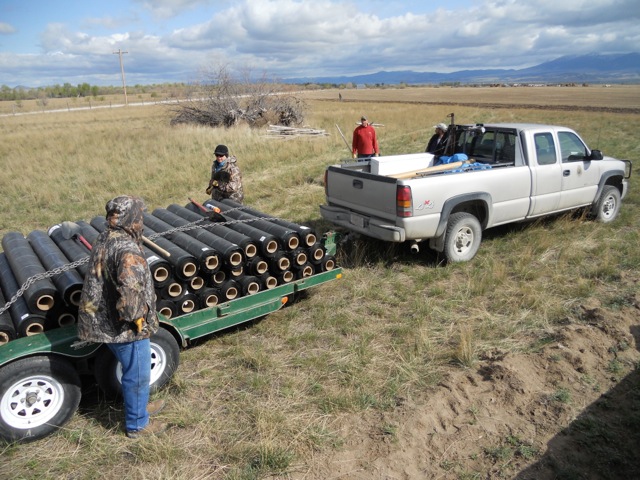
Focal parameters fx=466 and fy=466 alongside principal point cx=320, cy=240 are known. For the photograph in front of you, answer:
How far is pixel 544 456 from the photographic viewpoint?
10.8 feet

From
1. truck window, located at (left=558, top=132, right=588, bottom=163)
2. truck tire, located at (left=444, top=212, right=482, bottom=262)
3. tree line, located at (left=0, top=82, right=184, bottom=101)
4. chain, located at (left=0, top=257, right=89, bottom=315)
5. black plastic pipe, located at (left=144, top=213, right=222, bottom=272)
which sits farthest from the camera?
tree line, located at (left=0, top=82, right=184, bottom=101)

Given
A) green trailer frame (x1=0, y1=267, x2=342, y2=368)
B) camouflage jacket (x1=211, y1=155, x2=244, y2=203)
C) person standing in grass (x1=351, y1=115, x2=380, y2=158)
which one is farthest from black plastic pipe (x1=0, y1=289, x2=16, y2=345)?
person standing in grass (x1=351, y1=115, x2=380, y2=158)

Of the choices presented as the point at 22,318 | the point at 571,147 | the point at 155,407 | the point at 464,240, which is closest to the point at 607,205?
the point at 571,147

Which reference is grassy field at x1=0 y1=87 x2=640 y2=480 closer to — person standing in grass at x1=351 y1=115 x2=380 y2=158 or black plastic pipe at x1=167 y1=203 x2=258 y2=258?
black plastic pipe at x1=167 y1=203 x2=258 y2=258

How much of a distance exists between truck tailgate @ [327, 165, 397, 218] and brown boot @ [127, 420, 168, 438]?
3748 mm

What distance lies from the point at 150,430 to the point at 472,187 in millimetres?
4997

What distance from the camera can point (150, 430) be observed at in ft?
11.8

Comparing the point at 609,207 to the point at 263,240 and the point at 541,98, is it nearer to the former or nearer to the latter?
the point at 263,240

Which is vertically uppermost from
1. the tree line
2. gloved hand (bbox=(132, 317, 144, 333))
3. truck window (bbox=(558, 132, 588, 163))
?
the tree line

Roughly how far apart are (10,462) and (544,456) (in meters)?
3.78

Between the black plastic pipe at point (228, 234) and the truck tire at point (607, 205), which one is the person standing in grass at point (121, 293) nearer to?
the black plastic pipe at point (228, 234)

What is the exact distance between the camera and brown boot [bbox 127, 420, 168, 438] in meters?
3.55

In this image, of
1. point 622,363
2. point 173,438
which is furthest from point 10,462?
point 622,363

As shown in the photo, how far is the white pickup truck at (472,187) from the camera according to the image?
20.2ft
